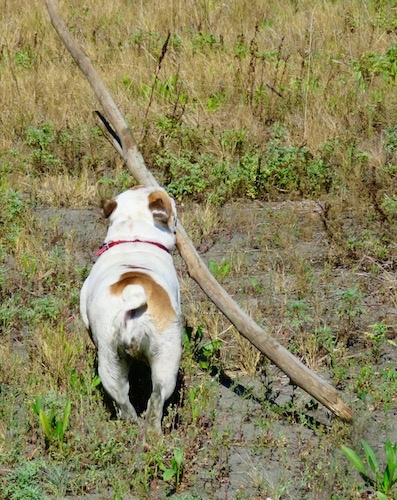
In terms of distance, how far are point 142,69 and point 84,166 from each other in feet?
6.29

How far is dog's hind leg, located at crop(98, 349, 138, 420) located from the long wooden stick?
2.59 ft

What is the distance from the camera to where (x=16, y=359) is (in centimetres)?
596

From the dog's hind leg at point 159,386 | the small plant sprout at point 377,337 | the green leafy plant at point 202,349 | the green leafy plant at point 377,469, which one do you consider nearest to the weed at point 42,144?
the green leafy plant at point 202,349

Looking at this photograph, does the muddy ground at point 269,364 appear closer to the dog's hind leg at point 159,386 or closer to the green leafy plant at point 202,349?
the green leafy plant at point 202,349

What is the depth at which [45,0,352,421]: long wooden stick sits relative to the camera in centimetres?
526

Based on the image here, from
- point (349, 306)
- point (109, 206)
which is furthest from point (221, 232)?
point (109, 206)

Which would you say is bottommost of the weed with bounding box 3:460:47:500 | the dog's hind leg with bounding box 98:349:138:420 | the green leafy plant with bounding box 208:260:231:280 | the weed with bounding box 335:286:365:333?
the green leafy plant with bounding box 208:260:231:280

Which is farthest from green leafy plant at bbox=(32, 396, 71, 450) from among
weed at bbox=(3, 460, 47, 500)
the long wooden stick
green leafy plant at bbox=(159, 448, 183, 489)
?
the long wooden stick

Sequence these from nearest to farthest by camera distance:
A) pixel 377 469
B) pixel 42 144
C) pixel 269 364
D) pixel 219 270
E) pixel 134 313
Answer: pixel 377 469 → pixel 134 313 → pixel 269 364 → pixel 219 270 → pixel 42 144

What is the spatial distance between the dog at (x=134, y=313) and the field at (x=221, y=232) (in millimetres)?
265

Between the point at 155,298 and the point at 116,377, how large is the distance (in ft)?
Result: 1.62

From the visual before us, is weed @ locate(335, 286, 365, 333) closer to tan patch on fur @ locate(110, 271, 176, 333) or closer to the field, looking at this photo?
the field

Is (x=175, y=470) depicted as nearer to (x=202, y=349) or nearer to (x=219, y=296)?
(x=219, y=296)

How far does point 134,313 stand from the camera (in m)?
4.91
